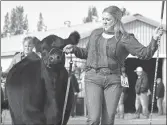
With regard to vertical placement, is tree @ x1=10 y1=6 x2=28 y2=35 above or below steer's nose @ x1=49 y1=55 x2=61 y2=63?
below

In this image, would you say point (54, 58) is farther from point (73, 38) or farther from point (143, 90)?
point (143, 90)

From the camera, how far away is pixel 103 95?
6.53m

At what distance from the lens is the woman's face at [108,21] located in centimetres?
657

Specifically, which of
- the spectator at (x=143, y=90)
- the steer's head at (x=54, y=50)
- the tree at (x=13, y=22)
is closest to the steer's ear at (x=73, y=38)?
the steer's head at (x=54, y=50)

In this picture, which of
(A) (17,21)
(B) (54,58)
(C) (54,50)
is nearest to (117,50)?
(B) (54,58)

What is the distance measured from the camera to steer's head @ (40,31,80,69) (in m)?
6.86

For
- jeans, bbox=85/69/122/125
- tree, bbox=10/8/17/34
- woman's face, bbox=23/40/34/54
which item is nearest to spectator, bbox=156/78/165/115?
woman's face, bbox=23/40/34/54

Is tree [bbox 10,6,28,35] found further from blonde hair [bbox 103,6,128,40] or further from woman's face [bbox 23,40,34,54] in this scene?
blonde hair [bbox 103,6,128,40]

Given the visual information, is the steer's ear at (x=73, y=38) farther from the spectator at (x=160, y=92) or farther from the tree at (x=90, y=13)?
the tree at (x=90, y=13)

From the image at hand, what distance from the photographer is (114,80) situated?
6.52 meters

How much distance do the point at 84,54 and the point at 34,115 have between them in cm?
122

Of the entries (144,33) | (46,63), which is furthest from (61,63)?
(144,33)

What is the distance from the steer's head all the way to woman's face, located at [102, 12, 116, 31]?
873 mm

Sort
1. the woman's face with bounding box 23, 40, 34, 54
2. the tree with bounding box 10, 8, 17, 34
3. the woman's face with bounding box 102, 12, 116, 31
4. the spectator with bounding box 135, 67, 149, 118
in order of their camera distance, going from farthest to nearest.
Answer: the tree with bounding box 10, 8, 17, 34 < the spectator with bounding box 135, 67, 149, 118 < the woman's face with bounding box 23, 40, 34, 54 < the woman's face with bounding box 102, 12, 116, 31
